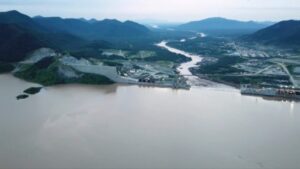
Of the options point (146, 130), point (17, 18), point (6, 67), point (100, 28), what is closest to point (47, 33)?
point (17, 18)

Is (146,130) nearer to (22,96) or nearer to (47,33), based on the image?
(22,96)

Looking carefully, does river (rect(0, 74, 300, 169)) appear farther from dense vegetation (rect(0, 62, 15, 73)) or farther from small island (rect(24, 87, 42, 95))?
dense vegetation (rect(0, 62, 15, 73))

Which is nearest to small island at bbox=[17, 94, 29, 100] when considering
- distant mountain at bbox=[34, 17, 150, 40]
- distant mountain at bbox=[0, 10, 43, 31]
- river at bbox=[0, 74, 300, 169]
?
river at bbox=[0, 74, 300, 169]

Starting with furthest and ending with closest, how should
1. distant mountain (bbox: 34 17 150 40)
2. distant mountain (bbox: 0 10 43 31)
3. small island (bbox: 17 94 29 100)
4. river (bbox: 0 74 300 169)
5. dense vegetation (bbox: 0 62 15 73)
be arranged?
distant mountain (bbox: 34 17 150 40) < distant mountain (bbox: 0 10 43 31) < dense vegetation (bbox: 0 62 15 73) < small island (bbox: 17 94 29 100) < river (bbox: 0 74 300 169)

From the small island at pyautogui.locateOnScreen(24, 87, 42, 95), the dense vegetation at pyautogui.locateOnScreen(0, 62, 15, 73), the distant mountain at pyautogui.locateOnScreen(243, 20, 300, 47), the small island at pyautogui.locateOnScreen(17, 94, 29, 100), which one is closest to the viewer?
the small island at pyautogui.locateOnScreen(17, 94, 29, 100)

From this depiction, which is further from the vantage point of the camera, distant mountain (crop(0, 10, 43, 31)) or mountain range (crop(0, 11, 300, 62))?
distant mountain (crop(0, 10, 43, 31))

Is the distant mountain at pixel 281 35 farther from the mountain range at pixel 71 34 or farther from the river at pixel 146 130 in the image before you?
the river at pixel 146 130

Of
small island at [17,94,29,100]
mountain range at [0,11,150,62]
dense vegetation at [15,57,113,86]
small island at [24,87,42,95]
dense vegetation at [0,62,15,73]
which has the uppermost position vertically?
mountain range at [0,11,150,62]
